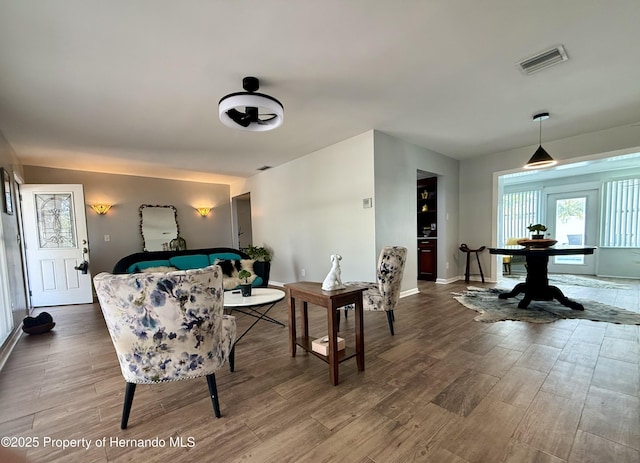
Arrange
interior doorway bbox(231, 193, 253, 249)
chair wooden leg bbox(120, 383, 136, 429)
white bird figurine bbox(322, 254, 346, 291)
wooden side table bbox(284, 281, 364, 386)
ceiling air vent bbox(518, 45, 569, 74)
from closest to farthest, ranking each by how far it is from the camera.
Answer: chair wooden leg bbox(120, 383, 136, 429), wooden side table bbox(284, 281, 364, 386), white bird figurine bbox(322, 254, 346, 291), ceiling air vent bbox(518, 45, 569, 74), interior doorway bbox(231, 193, 253, 249)

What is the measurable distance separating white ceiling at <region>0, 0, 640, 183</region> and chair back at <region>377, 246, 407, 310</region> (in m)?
1.66

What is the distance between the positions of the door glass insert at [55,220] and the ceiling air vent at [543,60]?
258 inches

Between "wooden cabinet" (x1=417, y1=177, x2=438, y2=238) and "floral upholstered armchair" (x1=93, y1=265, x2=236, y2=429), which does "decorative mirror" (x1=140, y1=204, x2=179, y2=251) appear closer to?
"floral upholstered armchair" (x1=93, y1=265, x2=236, y2=429)

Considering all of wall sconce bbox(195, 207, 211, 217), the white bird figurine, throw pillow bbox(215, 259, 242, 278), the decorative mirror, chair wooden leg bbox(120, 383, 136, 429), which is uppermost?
wall sconce bbox(195, 207, 211, 217)

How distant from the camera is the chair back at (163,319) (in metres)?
1.43

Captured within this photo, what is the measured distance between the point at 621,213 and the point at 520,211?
5.92 ft

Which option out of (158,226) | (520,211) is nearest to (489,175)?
(520,211)

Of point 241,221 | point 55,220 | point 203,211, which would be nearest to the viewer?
point 55,220

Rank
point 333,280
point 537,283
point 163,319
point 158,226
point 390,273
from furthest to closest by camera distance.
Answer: point 158,226 → point 537,283 → point 390,273 → point 333,280 → point 163,319

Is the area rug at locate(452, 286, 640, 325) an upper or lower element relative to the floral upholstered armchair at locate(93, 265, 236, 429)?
lower

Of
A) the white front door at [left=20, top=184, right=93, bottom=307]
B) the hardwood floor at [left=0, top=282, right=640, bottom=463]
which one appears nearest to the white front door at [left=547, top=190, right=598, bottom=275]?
the hardwood floor at [left=0, top=282, right=640, bottom=463]

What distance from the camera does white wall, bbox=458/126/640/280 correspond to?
430 cm

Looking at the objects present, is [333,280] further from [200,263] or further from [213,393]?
[200,263]

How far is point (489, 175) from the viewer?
5.40m
